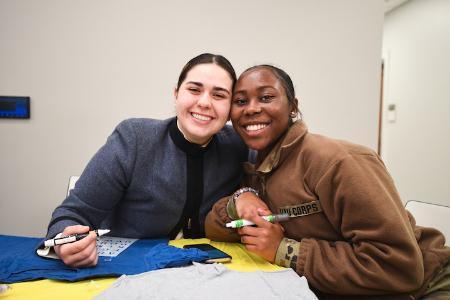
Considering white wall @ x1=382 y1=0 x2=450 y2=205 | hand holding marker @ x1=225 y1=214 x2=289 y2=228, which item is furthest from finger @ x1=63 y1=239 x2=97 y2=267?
white wall @ x1=382 y1=0 x2=450 y2=205

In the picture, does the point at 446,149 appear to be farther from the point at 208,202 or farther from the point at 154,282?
the point at 154,282

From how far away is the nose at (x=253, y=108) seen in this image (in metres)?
1.05

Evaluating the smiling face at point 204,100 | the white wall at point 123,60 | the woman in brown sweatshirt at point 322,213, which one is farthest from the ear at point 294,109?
the white wall at point 123,60

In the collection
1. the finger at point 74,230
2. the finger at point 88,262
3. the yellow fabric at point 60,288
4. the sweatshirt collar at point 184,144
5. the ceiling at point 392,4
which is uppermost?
the ceiling at point 392,4

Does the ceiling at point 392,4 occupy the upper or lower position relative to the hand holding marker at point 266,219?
upper

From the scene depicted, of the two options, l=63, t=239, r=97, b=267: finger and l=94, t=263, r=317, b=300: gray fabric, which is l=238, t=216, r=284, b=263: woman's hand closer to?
l=94, t=263, r=317, b=300: gray fabric

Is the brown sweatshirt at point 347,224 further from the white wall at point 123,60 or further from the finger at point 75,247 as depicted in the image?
the white wall at point 123,60

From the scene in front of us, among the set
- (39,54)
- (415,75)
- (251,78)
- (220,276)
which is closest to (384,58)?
(415,75)

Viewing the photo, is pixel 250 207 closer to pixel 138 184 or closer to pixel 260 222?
pixel 260 222

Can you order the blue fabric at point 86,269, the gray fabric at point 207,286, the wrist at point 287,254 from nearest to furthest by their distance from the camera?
the gray fabric at point 207,286, the blue fabric at point 86,269, the wrist at point 287,254

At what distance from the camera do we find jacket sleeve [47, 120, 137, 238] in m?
1.01

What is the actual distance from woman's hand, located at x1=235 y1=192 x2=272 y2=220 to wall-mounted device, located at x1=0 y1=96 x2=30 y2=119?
6.16 ft

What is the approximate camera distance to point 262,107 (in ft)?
3.42

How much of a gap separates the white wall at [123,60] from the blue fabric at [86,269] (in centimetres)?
138
